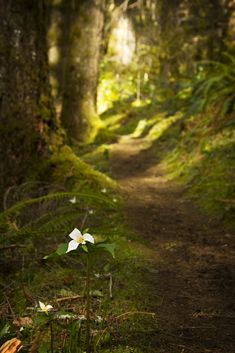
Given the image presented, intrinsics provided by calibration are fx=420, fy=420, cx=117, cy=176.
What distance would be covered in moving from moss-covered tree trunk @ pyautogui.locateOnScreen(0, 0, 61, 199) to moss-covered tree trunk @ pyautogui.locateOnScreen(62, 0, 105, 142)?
15.8ft

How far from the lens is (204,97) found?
26.9 ft

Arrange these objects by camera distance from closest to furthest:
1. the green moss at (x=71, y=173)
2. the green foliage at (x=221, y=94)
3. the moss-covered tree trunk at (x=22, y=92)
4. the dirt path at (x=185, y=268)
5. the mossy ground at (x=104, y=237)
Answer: the dirt path at (x=185, y=268) → the mossy ground at (x=104, y=237) → the moss-covered tree trunk at (x=22, y=92) → the green moss at (x=71, y=173) → the green foliage at (x=221, y=94)

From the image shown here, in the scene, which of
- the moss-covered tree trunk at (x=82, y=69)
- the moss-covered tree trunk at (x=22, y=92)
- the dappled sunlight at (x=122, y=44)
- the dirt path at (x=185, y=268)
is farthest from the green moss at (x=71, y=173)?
the dappled sunlight at (x=122, y=44)

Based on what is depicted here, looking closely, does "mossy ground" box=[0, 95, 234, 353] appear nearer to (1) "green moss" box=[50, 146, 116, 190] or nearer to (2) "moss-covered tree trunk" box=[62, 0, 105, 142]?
(1) "green moss" box=[50, 146, 116, 190]

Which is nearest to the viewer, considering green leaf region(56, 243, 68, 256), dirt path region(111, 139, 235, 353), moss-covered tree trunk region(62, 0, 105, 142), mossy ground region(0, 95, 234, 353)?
green leaf region(56, 243, 68, 256)

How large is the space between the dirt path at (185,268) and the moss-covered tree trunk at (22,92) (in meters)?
1.43

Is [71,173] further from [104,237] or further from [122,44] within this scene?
[122,44]

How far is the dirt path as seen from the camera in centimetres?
250

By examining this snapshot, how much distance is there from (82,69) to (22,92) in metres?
5.35

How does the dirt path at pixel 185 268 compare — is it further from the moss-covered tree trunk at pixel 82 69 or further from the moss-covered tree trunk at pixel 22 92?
the moss-covered tree trunk at pixel 82 69

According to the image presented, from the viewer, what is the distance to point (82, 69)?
10148mm

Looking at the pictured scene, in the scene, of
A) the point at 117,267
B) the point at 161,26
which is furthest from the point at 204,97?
the point at 161,26

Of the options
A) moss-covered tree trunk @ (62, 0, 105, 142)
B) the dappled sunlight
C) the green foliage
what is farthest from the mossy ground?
the dappled sunlight

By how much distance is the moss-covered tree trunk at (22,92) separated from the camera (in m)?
4.94
